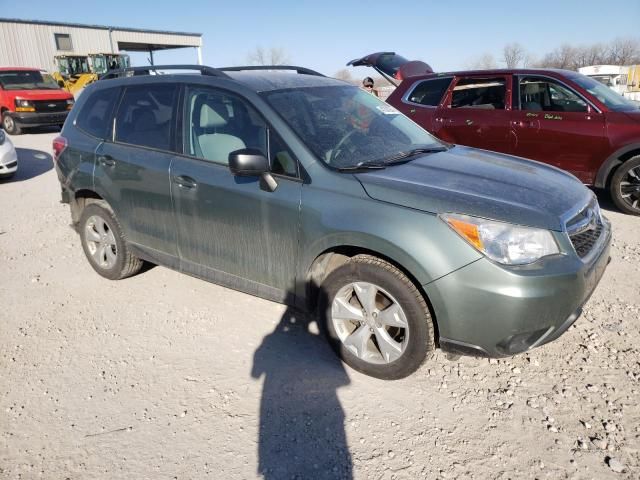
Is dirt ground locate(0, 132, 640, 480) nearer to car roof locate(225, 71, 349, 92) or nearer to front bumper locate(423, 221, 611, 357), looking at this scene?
front bumper locate(423, 221, 611, 357)

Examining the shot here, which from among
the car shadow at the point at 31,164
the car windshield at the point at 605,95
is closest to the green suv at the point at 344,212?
the car windshield at the point at 605,95

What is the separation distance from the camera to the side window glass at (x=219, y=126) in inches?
125

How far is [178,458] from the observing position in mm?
2371

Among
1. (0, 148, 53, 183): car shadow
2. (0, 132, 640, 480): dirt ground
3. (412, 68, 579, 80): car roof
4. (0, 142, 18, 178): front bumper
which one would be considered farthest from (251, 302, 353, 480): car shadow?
(0, 148, 53, 183): car shadow

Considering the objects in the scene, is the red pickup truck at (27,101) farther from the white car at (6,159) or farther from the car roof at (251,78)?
the car roof at (251,78)

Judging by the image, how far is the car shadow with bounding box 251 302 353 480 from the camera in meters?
2.31

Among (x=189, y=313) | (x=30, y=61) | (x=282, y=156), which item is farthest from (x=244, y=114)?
(x=30, y=61)

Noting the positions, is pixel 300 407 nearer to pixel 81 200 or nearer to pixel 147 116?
Answer: pixel 147 116

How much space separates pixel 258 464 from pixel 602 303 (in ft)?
9.62

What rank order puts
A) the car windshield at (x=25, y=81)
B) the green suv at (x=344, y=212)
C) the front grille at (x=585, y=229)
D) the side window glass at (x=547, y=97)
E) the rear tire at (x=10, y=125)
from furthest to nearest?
the car windshield at (x=25, y=81)
the rear tire at (x=10, y=125)
the side window glass at (x=547, y=97)
the front grille at (x=585, y=229)
the green suv at (x=344, y=212)

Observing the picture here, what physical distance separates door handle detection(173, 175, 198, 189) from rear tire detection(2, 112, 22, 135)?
14704 mm

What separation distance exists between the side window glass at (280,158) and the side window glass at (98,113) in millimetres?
1804

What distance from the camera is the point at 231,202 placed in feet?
10.4

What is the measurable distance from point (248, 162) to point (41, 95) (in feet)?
50.7
